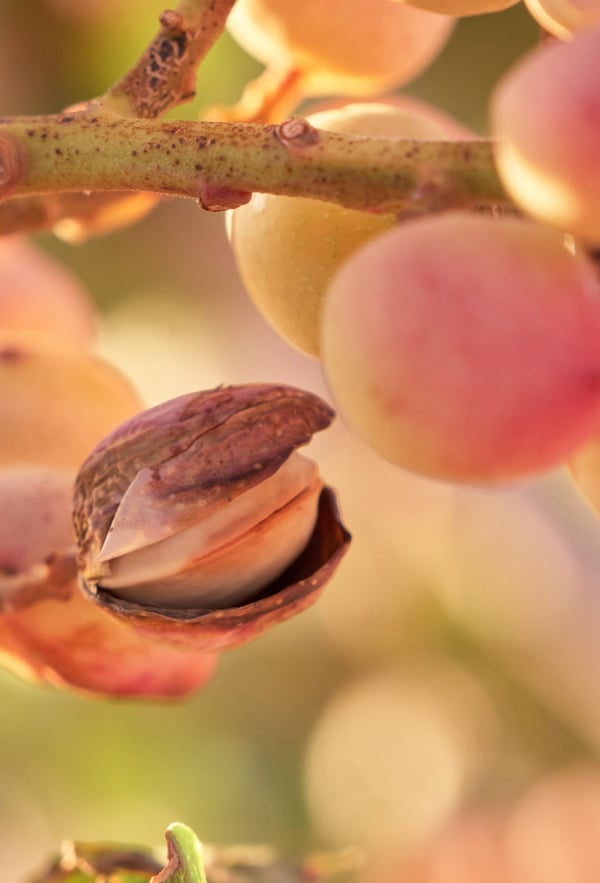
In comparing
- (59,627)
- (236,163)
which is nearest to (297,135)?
(236,163)

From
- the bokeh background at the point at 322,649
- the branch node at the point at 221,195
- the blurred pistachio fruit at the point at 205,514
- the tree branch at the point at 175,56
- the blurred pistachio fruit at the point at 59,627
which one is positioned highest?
the bokeh background at the point at 322,649

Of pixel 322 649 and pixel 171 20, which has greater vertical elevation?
pixel 322 649

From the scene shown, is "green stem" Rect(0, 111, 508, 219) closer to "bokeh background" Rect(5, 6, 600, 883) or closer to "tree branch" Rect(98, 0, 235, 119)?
"tree branch" Rect(98, 0, 235, 119)

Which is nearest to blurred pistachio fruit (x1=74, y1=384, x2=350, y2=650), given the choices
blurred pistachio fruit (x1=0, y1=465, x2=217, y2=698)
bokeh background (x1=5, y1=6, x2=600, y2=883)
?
blurred pistachio fruit (x1=0, y1=465, x2=217, y2=698)

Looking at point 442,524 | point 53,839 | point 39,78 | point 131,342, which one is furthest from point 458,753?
point 39,78

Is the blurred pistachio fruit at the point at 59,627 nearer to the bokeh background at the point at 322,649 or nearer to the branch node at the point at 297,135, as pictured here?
the branch node at the point at 297,135

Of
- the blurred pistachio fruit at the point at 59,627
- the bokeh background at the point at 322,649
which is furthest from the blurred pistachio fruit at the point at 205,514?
the bokeh background at the point at 322,649

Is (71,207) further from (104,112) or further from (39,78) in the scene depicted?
(39,78)

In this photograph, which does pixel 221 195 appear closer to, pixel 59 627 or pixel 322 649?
pixel 59 627
